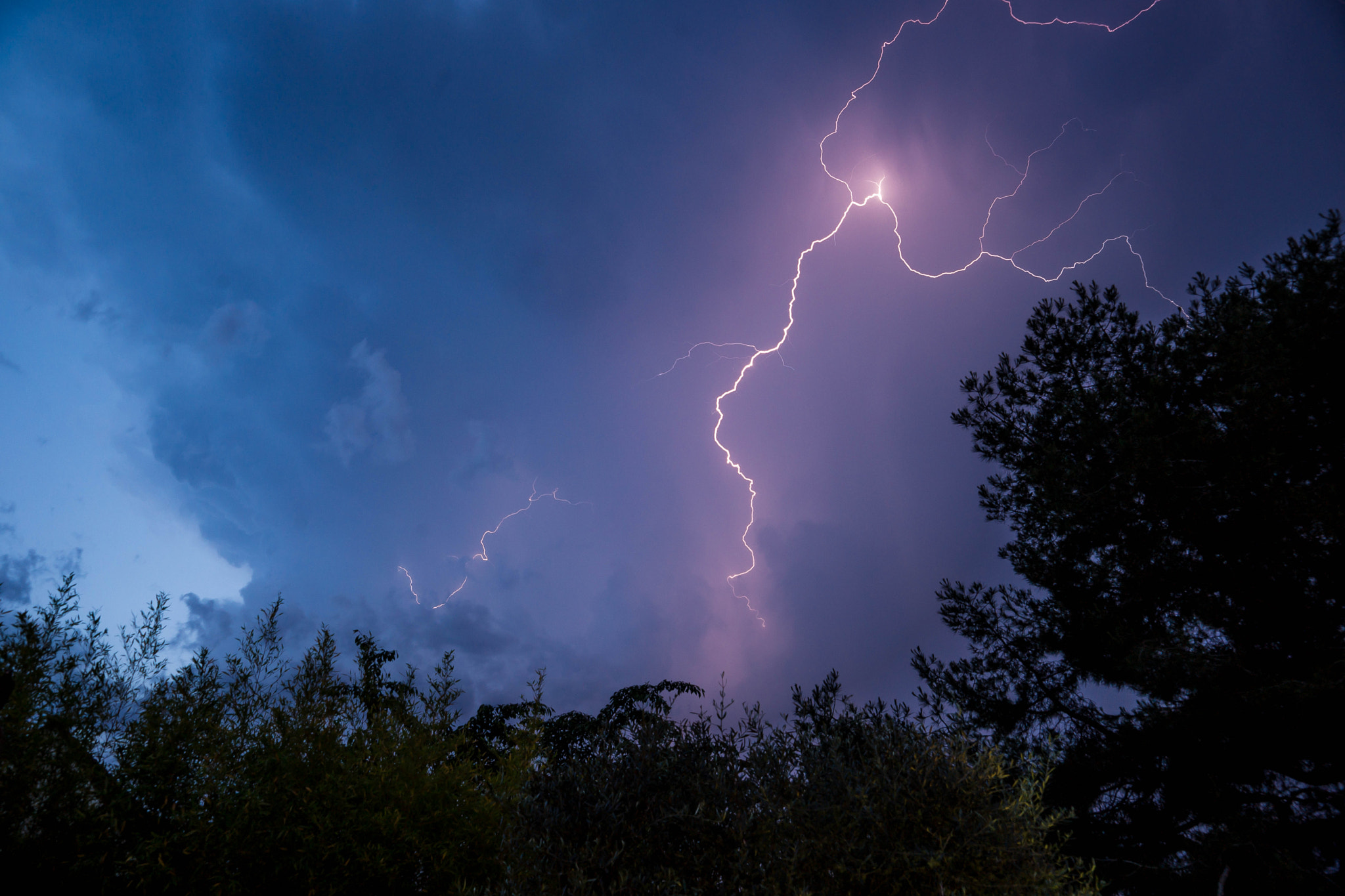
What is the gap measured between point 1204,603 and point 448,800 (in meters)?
11.2

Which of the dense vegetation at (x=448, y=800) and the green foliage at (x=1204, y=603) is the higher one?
the green foliage at (x=1204, y=603)

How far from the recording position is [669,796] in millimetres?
5332

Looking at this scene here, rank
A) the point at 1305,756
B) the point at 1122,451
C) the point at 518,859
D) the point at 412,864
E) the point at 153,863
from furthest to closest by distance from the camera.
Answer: the point at 1122,451, the point at 1305,756, the point at 412,864, the point at 153,863, the point at 518,859

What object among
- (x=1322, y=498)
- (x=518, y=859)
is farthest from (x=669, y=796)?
(x=1322, y=498)

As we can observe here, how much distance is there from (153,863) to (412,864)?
2.62 metres

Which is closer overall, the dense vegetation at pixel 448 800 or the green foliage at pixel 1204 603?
the dense vegetation at pixel 448 800

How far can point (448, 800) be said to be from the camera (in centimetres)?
749

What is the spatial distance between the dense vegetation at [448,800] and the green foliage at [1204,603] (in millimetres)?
1773

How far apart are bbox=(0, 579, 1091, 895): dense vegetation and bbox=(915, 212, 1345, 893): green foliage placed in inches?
69.8

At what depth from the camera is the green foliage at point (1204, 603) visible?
25.9 feet

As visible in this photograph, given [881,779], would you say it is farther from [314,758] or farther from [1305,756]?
[1305,756]

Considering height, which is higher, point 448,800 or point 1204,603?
point 1204,603

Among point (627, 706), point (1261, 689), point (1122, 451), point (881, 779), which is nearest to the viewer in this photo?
point (881, 779)

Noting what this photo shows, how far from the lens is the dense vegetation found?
476cm
